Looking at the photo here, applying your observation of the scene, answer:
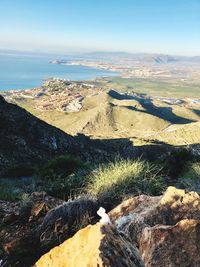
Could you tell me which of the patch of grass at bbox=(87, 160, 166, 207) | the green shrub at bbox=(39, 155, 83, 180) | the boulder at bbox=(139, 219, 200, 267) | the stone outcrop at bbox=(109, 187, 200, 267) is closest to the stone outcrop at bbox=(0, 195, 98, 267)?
the stone outcrop at bbox=(109, 187, 200, 267)

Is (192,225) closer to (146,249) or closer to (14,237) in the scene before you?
(146,249)

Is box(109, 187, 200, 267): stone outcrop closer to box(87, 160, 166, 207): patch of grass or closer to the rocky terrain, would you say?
the rocky terrain

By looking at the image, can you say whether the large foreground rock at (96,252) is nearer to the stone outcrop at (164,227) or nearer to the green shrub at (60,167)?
the stone outcrop at (164,227)

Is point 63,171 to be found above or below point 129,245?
below

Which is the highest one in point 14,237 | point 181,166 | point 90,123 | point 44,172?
point 14,237

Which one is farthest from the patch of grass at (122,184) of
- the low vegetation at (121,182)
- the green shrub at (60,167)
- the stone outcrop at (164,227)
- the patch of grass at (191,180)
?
the green shrub at (60,167)

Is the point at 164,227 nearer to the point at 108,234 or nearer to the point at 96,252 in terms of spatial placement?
the point at 108,234

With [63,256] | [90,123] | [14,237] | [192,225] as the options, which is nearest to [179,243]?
[192,225]
